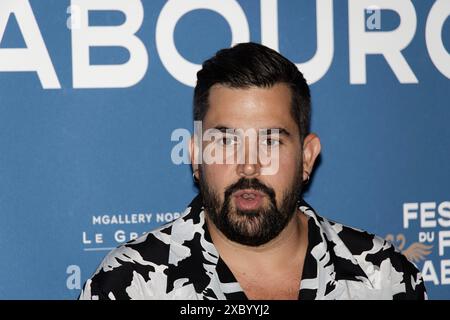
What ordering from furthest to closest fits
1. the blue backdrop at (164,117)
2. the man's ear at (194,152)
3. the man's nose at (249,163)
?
the blue backdrop at (164,117) → the man's ear at (194,152) → the man's nose at (249,163)

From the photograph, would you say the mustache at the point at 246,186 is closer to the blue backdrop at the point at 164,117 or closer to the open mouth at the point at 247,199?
the open mouth at the point at 247,199

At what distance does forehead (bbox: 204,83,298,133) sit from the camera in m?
1.88

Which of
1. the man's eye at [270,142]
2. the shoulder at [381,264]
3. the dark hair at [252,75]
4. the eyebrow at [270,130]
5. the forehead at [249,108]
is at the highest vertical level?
the dark hair at [252,75]

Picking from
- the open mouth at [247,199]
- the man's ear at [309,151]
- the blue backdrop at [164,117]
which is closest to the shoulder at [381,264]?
the man's ear at [309,151]

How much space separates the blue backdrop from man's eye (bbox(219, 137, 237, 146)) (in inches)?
19.1

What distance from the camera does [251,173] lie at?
1830mm

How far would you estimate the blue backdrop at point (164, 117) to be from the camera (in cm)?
225

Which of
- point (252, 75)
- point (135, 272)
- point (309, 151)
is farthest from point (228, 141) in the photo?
point (135, 272)

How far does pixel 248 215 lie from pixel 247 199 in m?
0.04

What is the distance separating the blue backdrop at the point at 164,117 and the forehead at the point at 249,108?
44 cm

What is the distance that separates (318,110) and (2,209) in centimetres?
109

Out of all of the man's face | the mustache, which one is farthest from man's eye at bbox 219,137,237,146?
the mustache

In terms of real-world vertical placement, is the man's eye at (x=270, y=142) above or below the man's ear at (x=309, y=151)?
above

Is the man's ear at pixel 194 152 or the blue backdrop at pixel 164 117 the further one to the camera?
the blue backdrop at pixel 164 117
